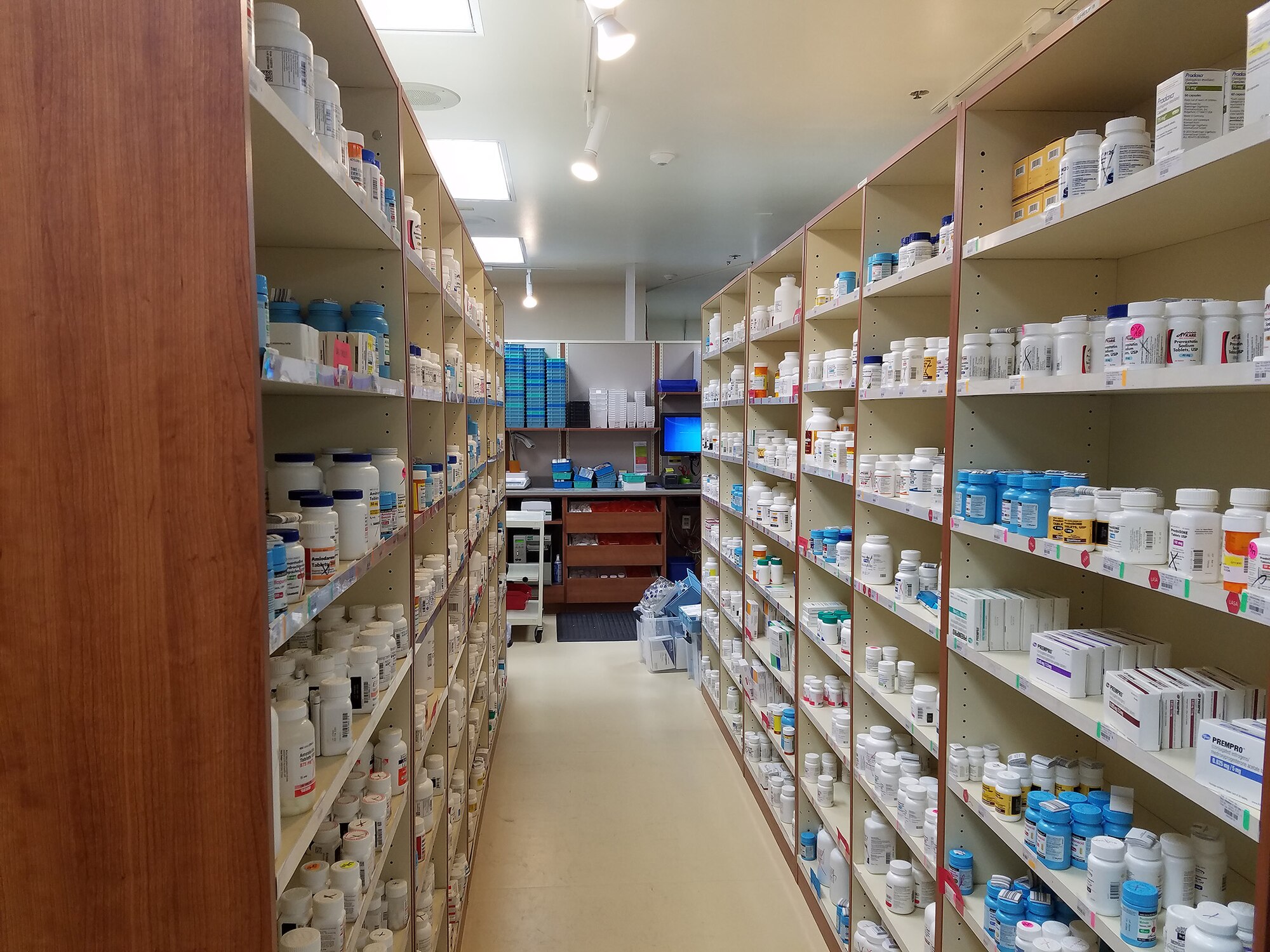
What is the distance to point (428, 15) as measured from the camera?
9.98ft

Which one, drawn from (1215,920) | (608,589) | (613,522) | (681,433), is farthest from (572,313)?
(1215,920)

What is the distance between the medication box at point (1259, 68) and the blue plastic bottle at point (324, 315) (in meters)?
1.60

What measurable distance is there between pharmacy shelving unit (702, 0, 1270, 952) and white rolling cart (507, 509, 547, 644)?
13.7 feet

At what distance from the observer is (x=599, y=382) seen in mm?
8039

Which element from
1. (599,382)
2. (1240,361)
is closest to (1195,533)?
(1240,361)

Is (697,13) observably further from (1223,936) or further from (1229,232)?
(1223,936)

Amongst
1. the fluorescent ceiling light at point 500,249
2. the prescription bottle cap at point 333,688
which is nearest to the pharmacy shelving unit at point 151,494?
the prescription bottle cap at point 333,688

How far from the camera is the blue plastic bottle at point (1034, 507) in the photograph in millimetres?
1650

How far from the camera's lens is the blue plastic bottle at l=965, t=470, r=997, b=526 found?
182 centimetres

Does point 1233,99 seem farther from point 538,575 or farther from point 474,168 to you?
point 538,575

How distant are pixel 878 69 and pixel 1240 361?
2809 millimetres

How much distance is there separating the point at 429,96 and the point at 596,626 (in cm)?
446

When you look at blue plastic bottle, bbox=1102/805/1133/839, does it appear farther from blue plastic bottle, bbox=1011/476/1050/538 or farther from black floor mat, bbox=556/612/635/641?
black floor mat, bbox=556/612/635/641

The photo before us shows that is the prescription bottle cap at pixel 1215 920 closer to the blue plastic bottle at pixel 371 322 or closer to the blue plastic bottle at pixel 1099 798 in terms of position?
the blue plastic bottle at pixel 1099 798
